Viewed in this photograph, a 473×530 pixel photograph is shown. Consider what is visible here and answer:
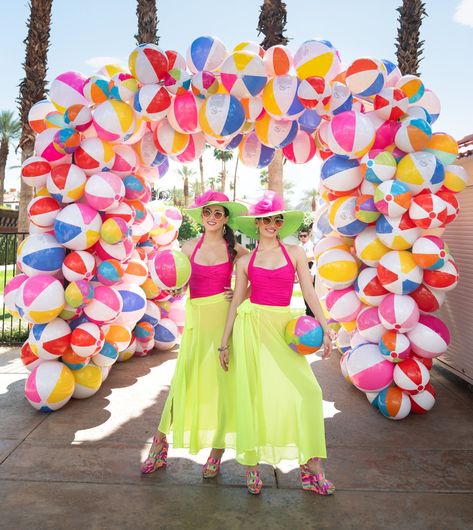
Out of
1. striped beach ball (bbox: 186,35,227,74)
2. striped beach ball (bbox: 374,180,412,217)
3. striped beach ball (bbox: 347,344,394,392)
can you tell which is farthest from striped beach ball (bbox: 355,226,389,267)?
striped beach ball (bbox: 186,35,227,74)

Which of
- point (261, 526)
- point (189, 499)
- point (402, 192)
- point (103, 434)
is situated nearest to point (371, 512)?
point (261, 526)

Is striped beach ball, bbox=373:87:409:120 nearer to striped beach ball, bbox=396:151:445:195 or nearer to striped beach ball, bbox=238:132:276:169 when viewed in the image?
striped beach ball, bbox=396:151:445:195

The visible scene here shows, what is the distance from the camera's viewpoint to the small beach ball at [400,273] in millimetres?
4012

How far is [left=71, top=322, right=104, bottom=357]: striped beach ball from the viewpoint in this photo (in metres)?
4.30

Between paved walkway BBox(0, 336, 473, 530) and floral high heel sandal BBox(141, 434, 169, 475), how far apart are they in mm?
64

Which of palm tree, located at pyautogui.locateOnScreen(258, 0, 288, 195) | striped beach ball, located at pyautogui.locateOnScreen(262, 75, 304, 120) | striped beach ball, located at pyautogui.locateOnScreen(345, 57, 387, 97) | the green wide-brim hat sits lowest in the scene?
the green wide-brim hat

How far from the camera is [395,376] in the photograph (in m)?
4.15

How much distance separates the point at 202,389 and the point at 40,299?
69.7 inches

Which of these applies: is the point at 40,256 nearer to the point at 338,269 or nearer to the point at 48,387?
the point at 48,387

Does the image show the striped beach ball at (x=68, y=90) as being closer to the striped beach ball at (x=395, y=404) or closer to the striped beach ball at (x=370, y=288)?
the striped beach ball at (x=370, y=288)

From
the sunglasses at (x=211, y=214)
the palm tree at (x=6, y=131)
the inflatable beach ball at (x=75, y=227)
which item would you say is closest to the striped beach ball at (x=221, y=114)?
the sunglasses at (x=211, y=214)

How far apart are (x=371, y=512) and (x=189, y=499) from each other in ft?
3.69

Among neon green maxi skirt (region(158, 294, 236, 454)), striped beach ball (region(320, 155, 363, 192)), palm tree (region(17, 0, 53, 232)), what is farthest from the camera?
palm tree (region(17, 0, 53, 232))

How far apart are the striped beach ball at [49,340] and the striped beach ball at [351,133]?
Result: 3.00 m
